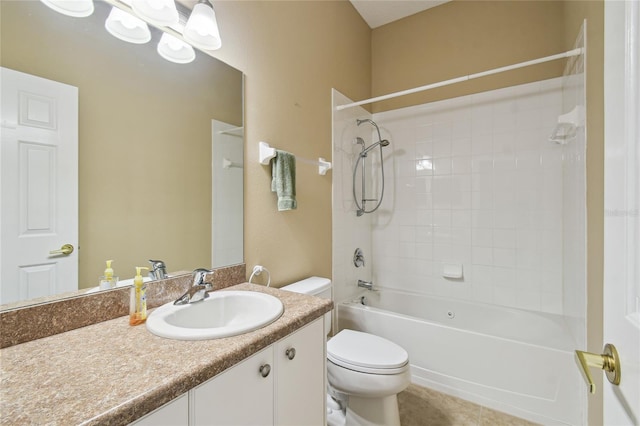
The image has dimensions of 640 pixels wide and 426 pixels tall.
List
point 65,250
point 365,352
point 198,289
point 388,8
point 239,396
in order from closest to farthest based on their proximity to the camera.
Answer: point 239,396 → point 65,250 → point 198,289 → point 365,352 → point 388,8

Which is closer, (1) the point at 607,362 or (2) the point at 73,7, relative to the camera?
(1) the point at 607,362

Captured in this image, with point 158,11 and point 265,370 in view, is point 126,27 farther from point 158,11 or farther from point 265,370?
point 265,370

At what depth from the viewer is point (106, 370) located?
62 cm

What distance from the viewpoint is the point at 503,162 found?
2252 mm

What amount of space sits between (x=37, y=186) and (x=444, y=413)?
222 centimetres

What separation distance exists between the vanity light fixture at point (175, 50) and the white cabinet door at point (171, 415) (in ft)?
4.03

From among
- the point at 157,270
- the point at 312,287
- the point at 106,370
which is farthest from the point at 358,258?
the point at 106,370

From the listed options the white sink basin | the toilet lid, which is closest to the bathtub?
the toilet lid

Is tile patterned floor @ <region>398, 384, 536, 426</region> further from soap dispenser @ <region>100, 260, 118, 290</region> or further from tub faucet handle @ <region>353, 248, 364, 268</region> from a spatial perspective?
soap dispenser @ <region>100, 260, 118, 290</region>

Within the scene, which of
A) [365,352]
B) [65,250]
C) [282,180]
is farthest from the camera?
[282,180]

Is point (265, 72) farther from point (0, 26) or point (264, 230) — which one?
point (0, 26)

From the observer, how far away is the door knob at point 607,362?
1.44 ft

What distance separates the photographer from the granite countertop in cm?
50

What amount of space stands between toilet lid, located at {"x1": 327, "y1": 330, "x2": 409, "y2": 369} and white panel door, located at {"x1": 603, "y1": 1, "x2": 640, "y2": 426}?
99cm
